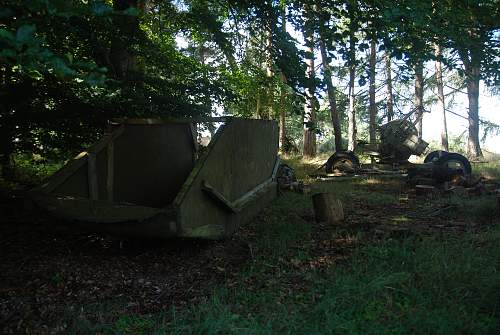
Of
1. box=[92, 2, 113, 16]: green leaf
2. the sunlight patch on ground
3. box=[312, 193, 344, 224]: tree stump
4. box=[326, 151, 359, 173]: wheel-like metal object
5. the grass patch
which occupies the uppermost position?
box=[92, 2, 113, 16]: green leaf

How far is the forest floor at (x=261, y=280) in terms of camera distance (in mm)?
3211

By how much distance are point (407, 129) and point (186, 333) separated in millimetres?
12130

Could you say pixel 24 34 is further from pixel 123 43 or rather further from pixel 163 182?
pixel 123 43

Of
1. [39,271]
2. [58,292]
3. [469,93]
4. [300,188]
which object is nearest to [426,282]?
[58,292]

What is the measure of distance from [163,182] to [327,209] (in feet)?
8.77

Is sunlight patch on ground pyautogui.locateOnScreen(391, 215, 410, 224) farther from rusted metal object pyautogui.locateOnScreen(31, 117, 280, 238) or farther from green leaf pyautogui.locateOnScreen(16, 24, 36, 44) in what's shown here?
green leaf pyautogui.locateOnScreen(16, 24, 36, 44)

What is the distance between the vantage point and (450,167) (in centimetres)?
1041

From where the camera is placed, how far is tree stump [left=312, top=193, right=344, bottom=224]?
647 cm

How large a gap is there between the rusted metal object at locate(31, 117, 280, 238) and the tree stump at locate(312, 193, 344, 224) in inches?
41.1

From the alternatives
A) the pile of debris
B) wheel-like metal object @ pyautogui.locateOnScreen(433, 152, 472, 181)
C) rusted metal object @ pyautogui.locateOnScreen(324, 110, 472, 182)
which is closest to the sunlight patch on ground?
the pile of debris

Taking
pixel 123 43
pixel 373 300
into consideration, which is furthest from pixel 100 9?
pixel 123 43

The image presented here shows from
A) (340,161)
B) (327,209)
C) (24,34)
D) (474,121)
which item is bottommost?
(327,209)

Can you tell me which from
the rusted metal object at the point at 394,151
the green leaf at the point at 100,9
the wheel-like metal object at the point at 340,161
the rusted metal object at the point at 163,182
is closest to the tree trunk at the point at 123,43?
the rusted metal object at the point at 163,182

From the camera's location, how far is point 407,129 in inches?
529
